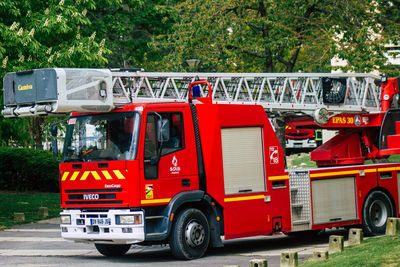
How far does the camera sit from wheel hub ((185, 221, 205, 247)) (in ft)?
42.2

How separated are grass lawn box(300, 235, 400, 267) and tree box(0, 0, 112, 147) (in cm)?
994

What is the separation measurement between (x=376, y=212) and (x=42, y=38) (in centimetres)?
982

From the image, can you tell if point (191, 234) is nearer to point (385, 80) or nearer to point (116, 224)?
point (116, 224)

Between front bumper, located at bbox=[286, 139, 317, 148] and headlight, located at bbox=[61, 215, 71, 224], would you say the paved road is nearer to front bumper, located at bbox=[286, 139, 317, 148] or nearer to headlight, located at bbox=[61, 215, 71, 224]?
headlight, located at bbox=[61, 215, 71, 224]

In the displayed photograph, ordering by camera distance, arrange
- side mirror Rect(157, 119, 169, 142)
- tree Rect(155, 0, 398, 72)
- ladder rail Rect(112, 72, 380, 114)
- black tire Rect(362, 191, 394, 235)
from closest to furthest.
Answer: side mirror Rect(157, 119, 169, 142), ladder rail Rect(112, 72, 380, 114), black tire Rect(362, 191, 394, 235), tree Rect(155, 0, 398, 72)

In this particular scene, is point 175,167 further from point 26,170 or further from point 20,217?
point 26,170

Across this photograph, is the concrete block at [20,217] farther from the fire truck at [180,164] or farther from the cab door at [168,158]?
the cab door at [168,158]

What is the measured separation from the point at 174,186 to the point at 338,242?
2.91m

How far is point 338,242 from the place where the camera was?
39.3 feet

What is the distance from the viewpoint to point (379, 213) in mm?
16203

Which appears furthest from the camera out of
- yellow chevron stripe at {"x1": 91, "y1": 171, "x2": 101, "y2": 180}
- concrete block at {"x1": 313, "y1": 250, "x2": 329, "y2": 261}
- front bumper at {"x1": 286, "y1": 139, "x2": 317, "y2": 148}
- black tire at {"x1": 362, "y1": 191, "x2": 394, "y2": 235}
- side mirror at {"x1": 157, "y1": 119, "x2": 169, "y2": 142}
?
front bumper at {"x1": 286, "y1": 139, "x2": 317, "y2": 148}

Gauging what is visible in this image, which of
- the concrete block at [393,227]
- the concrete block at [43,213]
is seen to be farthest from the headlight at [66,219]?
the concrete block at [43,213]

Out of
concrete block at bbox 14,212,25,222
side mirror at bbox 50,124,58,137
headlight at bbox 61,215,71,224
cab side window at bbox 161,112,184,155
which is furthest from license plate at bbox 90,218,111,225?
concrete block at bbox 14,212,25,222

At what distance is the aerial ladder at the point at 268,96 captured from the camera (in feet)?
40.9
